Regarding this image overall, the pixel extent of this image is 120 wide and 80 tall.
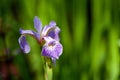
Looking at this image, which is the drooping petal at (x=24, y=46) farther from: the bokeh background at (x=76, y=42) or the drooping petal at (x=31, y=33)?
the bokeh background at (x=76, y=42)

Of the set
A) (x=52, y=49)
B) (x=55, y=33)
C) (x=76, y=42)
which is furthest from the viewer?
(x=76, y=42)

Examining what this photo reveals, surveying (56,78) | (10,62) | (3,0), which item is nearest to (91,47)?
(56,78)

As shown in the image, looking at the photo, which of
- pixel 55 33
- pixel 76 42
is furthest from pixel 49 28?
pixel 76 42

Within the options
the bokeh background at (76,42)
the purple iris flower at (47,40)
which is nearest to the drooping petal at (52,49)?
the purple iris flower at (47,40)

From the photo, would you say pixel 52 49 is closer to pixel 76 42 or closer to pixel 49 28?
pixel 49 28

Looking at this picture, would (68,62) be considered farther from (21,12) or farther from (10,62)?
(21,12)

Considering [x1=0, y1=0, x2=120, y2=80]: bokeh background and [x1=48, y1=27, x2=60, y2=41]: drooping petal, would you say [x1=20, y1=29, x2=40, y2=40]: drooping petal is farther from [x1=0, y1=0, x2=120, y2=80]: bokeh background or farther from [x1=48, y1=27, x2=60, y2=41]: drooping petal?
[x1=0, y1=0, x2=120, y2=80]: bokeh background
